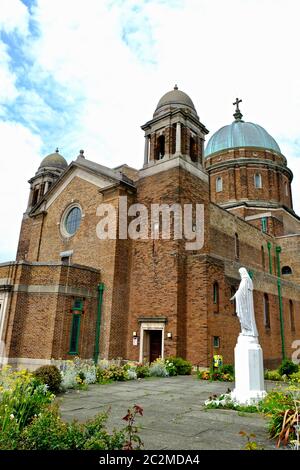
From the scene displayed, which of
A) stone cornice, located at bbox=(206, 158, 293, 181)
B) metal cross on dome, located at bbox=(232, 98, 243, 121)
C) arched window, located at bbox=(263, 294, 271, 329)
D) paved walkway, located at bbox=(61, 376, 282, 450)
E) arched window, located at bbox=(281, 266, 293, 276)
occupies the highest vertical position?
metal cross on dome, located at bbox=(232, 98, 243, 121)

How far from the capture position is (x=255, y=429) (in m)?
6.93

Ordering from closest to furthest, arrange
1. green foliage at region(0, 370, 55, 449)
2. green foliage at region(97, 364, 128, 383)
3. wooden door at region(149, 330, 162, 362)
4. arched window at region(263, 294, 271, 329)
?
green foliage at region(0, 370, 55, 449)
green foliage at region(97, 364, 128, 383)
wooden door at region(149, 330, 162, 362)
arched window at region(263, 294, 271, 329)

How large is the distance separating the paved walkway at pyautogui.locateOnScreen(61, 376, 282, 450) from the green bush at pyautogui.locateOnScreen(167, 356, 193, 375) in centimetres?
290

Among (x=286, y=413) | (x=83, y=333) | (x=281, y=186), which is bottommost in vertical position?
(x=286, y=413)

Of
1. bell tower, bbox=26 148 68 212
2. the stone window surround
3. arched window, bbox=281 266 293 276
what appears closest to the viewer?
the stone window surround

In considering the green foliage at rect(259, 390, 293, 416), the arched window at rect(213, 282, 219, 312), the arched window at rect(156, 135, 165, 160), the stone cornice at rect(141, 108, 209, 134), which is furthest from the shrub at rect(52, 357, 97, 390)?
the stone cornice at rect(141, 108, 209, 134)

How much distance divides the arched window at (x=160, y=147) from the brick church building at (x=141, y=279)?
0.21 ft

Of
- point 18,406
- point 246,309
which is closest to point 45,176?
point 246,309

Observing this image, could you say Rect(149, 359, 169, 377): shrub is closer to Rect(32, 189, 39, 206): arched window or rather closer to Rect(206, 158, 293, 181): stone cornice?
Rect(32, 189, 39, 206): arched window

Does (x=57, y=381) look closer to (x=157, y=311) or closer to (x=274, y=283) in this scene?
(x=157, y=311)

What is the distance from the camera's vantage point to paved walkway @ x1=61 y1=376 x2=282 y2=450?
6064 mm

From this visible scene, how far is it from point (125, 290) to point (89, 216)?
18.3ft

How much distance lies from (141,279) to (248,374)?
1120 centimetres
